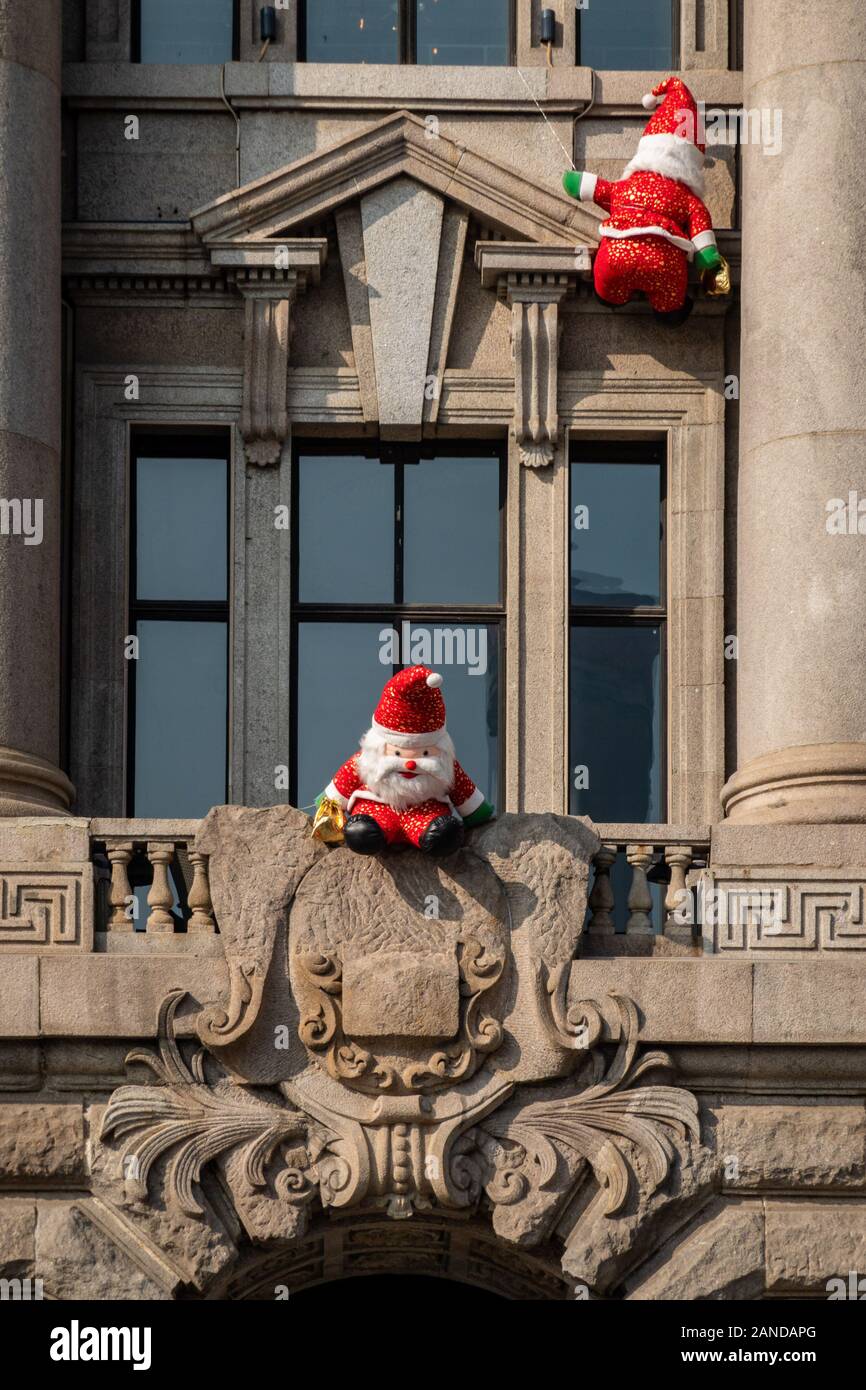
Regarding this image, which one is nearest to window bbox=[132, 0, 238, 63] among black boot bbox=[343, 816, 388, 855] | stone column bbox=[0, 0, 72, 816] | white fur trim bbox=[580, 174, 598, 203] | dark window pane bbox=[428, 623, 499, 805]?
stone column bbox=[0, 0, 72, 816]

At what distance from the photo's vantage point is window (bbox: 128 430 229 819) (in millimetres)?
24844

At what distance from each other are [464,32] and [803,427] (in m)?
4.86

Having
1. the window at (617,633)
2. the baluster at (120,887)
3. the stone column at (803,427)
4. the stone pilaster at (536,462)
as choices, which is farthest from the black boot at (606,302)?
the baluster at (120,887)

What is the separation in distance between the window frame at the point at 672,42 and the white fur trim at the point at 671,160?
54.7 inches

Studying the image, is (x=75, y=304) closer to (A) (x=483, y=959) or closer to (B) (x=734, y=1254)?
(A) (x=483, y=959)

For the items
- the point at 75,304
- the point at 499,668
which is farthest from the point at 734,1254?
the point at 75,304

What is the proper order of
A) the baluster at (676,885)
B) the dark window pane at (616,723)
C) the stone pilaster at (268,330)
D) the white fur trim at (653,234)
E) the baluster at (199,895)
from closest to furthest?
1. the baluster at (199,895)
2. the baluster at (676,885)
3. the white fur trim at (653,234)
4. the dark window pane at (616,723)
5. the stone pilaster at (268,330)

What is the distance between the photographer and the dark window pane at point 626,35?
2604 centimetres

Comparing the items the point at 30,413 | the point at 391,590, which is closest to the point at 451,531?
the point at 391,590

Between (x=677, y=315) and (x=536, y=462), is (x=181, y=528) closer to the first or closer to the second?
(x=536, y=462)

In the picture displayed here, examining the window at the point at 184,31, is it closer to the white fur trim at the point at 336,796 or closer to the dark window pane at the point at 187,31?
the dark window pane at the point at 187,31

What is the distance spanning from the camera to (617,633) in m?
25.2

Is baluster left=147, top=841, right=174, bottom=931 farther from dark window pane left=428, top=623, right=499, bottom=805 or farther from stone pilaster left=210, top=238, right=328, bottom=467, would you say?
stone pilaster left=210, top=238, right=328, bottom=467

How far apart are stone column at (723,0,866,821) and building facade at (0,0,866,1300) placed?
0.03 metres
